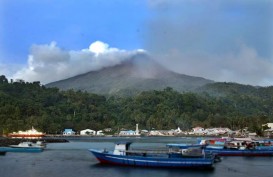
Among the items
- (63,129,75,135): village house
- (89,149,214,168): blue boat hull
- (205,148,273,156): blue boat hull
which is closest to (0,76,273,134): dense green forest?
(63,129,75,135): village house

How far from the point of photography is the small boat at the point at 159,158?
126 feet

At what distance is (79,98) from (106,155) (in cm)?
13186

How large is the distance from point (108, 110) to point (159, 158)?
136504mm

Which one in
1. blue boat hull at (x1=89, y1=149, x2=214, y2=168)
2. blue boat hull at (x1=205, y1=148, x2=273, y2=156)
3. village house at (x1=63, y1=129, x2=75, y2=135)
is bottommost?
blue boat hull at (x1=89, y1=149, x2=214, y2=168)

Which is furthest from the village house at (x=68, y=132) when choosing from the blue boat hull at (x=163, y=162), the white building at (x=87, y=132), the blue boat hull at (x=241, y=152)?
the blue boat hull at (x=163, y=162)

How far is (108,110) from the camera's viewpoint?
17450cm

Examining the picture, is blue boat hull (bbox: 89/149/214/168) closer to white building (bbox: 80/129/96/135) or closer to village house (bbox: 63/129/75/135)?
village house (bbox: 63/129/75/135)

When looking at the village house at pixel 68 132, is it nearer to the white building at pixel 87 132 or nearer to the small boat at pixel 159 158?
the white building at pixel 87 132

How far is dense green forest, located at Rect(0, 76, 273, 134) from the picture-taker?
135 m

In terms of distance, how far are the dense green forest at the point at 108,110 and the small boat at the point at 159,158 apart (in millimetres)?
86130

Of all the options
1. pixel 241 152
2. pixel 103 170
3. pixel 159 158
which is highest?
pixel 241 152

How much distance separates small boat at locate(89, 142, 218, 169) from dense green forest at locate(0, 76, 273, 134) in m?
86.1

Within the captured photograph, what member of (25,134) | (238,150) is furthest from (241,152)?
(25,134)

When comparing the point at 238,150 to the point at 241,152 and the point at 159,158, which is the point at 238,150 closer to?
the point at 241,152
